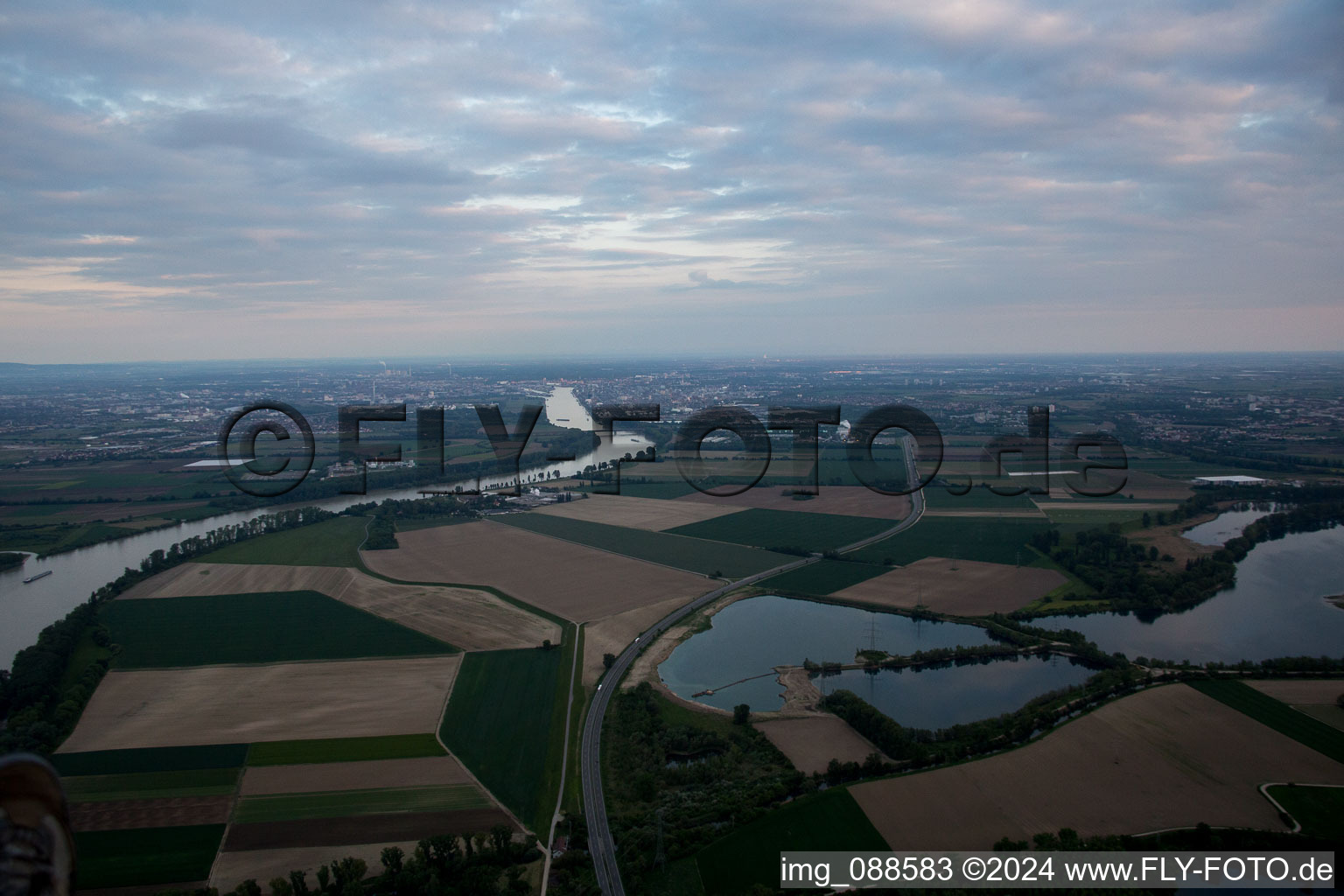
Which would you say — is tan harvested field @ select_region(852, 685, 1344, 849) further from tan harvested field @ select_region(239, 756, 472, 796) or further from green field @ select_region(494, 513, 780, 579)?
green field @ select_region(494, 513, 780, 579)

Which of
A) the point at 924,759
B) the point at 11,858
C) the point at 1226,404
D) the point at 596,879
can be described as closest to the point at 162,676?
the point at 596,879

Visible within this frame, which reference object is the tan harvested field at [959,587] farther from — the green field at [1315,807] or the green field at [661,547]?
the green field at [1315,807]

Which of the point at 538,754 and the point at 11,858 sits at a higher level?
the point at 11,858

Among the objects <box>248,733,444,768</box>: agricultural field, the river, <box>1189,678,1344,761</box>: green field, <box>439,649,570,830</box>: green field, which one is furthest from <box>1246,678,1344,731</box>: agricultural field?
the river

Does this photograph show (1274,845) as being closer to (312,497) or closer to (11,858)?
(11,858)

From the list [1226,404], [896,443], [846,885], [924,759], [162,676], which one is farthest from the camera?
[1226,404]

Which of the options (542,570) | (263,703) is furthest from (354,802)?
(542,570)

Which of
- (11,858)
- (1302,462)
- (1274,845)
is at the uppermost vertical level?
(11,858)
